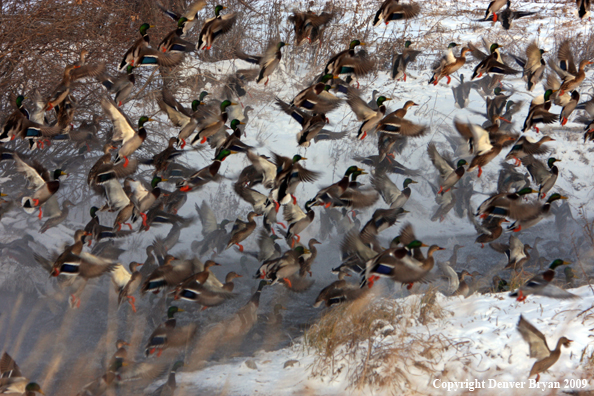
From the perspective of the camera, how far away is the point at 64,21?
20.6ft

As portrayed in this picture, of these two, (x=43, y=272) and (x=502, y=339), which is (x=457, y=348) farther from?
(x=43, y=272)

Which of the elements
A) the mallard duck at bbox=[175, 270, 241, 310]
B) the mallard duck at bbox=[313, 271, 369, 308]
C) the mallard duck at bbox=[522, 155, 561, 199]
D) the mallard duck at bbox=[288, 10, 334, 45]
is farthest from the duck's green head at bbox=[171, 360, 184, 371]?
the mallard duck at bbox=[522, 155, 561, 199]

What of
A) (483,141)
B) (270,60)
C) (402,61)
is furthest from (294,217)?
(402,61)

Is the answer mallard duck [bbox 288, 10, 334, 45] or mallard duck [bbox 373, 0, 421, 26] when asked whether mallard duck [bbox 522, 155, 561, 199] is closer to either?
mallard duck [bbox 373, 0, 421, 26]

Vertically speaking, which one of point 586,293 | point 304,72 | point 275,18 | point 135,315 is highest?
point 275,18

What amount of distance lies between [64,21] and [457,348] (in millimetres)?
5826

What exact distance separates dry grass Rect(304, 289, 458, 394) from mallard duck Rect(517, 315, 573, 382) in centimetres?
77

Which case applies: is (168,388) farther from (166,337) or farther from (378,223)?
(378,223)

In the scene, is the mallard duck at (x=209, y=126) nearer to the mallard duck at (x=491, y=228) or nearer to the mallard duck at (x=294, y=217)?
the mallard duck at (x=294, y=217)

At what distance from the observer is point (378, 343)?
197 inches

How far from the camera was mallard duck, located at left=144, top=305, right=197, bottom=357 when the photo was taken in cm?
482

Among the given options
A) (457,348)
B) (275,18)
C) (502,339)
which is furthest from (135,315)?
(275,18)

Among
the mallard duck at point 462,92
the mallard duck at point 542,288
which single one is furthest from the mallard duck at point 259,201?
the mallard duck at point 462,92

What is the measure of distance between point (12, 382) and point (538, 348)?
13.4ft
